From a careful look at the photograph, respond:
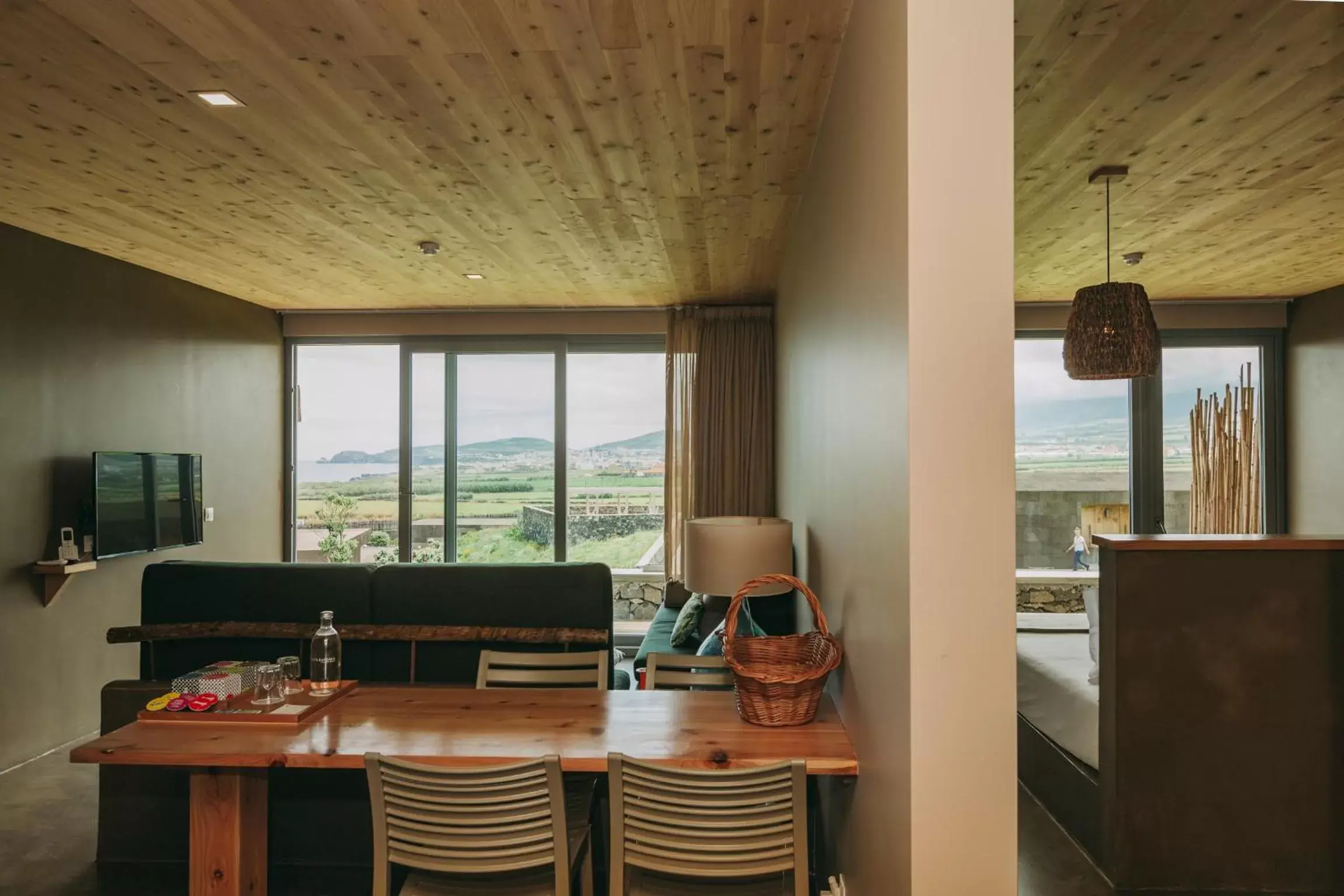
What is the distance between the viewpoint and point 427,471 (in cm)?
644

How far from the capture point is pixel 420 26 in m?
2.12

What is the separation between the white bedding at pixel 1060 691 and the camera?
117 inches

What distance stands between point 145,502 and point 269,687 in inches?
115

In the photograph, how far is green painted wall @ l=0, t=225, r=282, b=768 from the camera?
3.92m

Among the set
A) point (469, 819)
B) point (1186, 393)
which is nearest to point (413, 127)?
point (469, 819)

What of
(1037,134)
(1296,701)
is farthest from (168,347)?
(1296,701)

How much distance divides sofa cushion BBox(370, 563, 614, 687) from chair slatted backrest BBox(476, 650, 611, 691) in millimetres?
168

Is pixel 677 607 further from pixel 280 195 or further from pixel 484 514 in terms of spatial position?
pixel 280 195

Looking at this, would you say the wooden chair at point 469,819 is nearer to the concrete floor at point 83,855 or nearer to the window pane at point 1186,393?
the concrete floor at point 83,855

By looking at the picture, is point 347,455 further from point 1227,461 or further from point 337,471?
point 1227,461

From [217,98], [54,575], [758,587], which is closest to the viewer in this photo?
[758,587]

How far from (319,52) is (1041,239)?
3548 mm

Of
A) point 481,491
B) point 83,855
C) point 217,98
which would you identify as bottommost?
point 83,855

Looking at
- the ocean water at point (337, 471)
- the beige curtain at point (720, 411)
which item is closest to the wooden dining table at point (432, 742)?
the beige curtain at point (720, 411)
